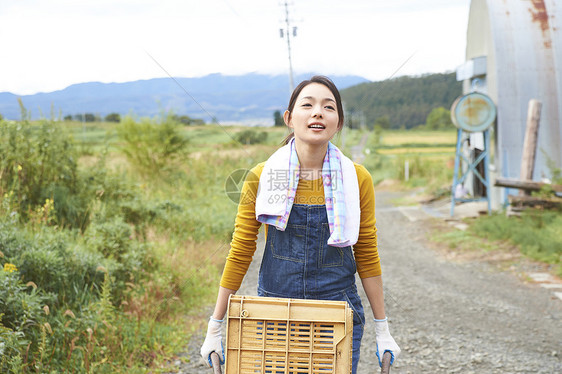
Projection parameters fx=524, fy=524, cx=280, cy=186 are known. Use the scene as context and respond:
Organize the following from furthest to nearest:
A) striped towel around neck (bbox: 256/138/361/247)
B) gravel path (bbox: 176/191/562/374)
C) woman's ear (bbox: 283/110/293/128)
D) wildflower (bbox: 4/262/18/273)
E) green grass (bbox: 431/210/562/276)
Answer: green grass (bbox: 431/210/562/276)
gravel path (bbox: 176/191/562/374)
wildflower (bbox: 4/262/18/273)
woman's ear (bbox: 283/110/293/128)
striped towel around neck (bbox: 256/138/361/247)

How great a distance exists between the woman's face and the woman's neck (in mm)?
48

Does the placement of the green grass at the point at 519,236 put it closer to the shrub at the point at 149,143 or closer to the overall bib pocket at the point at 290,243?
the overall bib pocket at the point at 290,243

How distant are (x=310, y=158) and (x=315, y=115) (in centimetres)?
20

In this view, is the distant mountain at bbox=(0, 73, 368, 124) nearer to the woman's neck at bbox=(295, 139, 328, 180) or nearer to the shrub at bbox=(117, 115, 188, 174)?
the woman's neck at bbox=(295, 139, 328, 180)

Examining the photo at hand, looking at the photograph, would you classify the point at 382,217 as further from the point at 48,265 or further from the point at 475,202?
the point at 48,265

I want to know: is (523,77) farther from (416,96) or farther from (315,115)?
(416,96)

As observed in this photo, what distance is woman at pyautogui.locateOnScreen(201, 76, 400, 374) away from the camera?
7.11ft

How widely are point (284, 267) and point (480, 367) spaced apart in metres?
2.65

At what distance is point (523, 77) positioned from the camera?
10461 millimetres

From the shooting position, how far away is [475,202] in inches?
485

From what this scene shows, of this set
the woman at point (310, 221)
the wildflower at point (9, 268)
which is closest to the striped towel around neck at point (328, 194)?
the woman at point (310, 221)

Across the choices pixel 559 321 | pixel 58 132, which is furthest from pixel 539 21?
pixel 58 132

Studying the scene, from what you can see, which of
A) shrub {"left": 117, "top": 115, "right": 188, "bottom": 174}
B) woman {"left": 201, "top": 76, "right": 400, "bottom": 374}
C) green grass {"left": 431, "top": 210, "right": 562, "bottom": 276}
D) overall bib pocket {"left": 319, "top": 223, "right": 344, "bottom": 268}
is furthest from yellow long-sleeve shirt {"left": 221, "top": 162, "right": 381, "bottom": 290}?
shrub {"left": 117, "top": 115, "right": 188, "bottom": 174}

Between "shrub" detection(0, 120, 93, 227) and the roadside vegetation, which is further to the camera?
"shrub" detection(0, 120, 93, 227)
